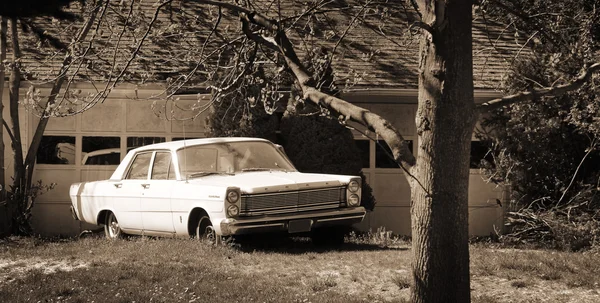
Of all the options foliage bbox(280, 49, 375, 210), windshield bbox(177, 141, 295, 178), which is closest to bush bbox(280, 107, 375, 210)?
foliage bbox(280, 49, 375, 210)

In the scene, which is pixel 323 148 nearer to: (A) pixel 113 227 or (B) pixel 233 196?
(A) pixel 113 227

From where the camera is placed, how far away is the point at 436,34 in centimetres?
821

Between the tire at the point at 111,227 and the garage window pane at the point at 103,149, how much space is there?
367 cm

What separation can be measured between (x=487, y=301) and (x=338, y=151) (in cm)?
868

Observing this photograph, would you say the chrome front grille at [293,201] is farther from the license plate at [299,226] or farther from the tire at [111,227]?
the tire at [111,227]

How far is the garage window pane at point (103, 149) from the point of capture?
19.2 m

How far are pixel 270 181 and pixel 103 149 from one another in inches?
278

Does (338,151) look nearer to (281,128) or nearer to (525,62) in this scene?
(281,128)

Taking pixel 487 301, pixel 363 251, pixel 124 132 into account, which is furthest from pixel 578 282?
pixel 124 132

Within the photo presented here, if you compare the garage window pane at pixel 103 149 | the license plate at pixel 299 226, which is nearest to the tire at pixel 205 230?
the license plate at pixel 299 226

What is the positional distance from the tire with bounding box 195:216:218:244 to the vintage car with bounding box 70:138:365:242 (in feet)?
0.04

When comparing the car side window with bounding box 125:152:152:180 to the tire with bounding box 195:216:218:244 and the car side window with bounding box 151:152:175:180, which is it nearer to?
the car side window with bounding box 151:152:175:180

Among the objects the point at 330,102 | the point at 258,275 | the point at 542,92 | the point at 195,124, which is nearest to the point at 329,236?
the point at 258,275

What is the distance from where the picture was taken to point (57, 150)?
19125mm
